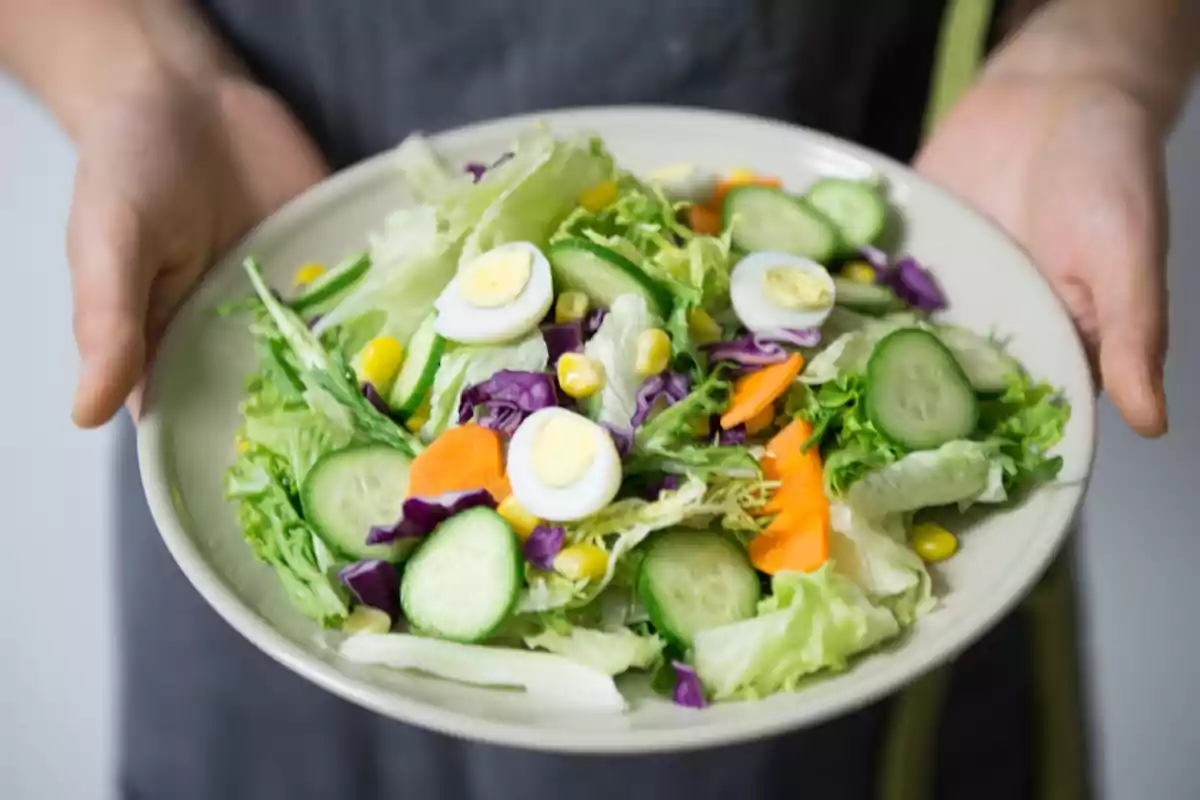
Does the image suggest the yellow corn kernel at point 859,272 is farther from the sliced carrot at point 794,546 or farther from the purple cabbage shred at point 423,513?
the purple cabbage shred at point 423,513

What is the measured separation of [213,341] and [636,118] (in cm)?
57

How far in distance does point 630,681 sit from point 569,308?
404mm

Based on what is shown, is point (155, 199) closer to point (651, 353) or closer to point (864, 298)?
point (651, 353)

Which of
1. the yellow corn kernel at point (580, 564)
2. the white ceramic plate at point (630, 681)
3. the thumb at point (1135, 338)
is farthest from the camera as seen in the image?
the thumb at point (1135, 338)

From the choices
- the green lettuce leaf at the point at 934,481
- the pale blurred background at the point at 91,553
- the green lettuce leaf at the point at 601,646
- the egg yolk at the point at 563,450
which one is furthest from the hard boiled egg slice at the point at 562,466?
the pale blurred background at the point at 91,553

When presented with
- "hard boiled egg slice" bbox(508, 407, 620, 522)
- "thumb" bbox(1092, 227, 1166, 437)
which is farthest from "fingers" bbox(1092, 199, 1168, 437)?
"hard boiled egg slice" bbox(508, 407, 620, 522)

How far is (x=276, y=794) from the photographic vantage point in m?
1.64

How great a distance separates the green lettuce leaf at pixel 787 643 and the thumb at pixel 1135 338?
36 cm

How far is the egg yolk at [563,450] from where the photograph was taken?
3.34ft

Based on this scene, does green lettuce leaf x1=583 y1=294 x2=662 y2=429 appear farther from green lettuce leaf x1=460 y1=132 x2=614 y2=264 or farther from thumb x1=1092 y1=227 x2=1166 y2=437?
thumb x1=1092 y1=227 x2=1166 y2=437

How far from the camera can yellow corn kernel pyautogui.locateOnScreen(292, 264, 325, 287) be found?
1300 millimetres

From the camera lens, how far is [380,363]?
118cm

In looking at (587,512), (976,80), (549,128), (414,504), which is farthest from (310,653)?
(976,80)

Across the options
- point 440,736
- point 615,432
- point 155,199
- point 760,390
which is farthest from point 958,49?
point 440,736
